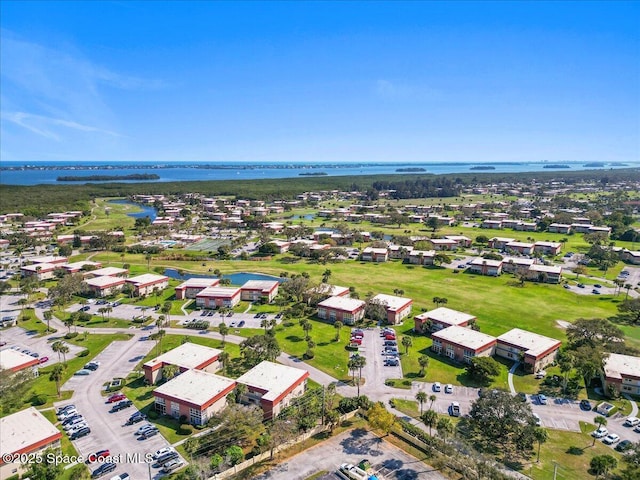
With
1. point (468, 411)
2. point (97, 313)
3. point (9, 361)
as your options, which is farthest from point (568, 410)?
Result: point (97, 313)

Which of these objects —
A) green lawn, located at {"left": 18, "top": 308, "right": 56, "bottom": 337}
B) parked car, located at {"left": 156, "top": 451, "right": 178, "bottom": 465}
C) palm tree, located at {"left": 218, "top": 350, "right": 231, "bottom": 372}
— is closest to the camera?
parked car, located at {"left": 156, "top": 451, "right": 178, "bottom": 465}

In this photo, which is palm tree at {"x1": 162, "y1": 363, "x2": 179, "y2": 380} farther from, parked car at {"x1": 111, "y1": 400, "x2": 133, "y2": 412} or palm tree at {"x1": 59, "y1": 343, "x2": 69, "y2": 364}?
palm tree at {"x1": 59, "y1": 343, "x2": 69, "y2": 364}

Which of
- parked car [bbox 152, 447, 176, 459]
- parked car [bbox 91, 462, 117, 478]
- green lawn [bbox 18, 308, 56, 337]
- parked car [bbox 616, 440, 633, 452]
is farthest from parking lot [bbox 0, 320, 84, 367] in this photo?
parked car [bbox 616, 440, 633, 452]

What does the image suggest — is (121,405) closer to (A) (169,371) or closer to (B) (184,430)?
(A) (169,371)

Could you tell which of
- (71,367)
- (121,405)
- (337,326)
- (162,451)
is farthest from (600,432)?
(71,367)

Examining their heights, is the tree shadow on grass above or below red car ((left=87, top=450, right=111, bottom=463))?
below

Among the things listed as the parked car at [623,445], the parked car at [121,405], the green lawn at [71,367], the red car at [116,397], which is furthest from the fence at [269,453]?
the parked car at [623,445]
